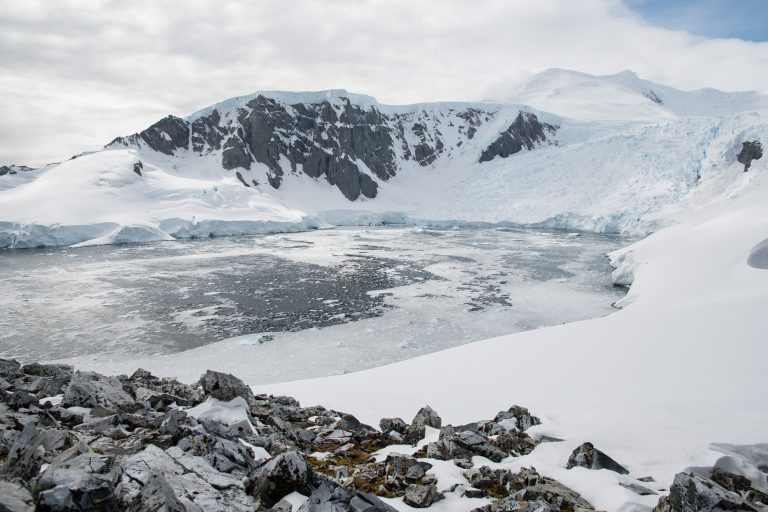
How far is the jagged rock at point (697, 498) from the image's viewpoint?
10.4ft

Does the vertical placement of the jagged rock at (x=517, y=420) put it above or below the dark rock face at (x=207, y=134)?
below

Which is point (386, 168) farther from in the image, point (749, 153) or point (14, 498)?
point (14, 498)

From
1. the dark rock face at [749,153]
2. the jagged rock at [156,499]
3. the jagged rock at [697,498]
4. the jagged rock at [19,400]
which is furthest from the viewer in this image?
the dark rock face at [749,153]

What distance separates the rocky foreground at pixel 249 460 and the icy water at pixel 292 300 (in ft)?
19.5

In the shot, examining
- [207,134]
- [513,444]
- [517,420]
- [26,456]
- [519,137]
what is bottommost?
[517,420]

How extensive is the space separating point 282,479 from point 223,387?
3.22m

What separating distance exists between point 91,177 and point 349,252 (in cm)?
3843

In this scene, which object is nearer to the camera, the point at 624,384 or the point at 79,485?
the point at 79,485

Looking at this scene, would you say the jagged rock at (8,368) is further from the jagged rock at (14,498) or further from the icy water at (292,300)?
the jagged rock at (14,498)

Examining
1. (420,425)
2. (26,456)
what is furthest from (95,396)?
(420,425)

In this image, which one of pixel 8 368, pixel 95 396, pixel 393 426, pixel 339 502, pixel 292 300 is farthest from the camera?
pixel 292 300

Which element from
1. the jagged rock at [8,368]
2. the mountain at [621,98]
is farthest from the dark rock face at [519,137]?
the jagged rock at [8,368]

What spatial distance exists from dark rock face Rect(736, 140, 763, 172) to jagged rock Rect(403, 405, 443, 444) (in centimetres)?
4685

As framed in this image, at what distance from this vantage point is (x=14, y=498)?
3.03 meters
